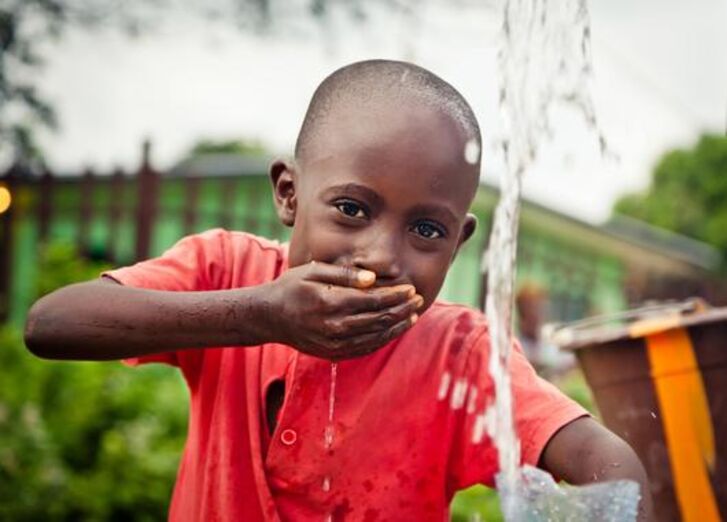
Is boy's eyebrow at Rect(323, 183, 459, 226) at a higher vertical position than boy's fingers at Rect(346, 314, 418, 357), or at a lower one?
higher

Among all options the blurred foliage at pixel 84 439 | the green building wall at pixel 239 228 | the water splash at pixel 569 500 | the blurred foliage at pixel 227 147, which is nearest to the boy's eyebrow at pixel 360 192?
the water splash at pixel 569 500

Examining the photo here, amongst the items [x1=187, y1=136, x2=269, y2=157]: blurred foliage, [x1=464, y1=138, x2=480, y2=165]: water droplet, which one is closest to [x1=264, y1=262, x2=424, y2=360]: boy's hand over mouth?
[x1=464, y1=138, x2=480, y2=165]: water droplet

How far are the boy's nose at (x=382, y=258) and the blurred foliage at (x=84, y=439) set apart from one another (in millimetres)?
2823

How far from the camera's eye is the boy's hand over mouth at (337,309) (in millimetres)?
1608

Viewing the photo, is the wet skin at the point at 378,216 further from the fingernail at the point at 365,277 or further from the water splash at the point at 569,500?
the water splash at the point at 569,500

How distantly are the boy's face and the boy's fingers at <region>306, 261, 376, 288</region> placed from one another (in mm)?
59

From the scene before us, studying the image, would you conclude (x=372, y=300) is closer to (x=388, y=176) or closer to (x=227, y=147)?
(x=388, y=176)

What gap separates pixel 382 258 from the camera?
1676mm

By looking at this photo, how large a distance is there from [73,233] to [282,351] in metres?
7.30

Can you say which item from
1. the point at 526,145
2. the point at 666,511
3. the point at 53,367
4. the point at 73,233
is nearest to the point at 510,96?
the point at 526,145

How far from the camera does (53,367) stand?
503 cm

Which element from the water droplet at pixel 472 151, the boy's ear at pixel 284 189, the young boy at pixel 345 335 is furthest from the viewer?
the boy's ear at pixel 284 189

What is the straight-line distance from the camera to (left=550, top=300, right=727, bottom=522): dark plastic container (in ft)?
8.77

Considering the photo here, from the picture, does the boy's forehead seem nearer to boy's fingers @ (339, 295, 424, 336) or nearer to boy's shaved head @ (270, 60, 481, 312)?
boy's shaved head @ (270, 60, 481, 312)
